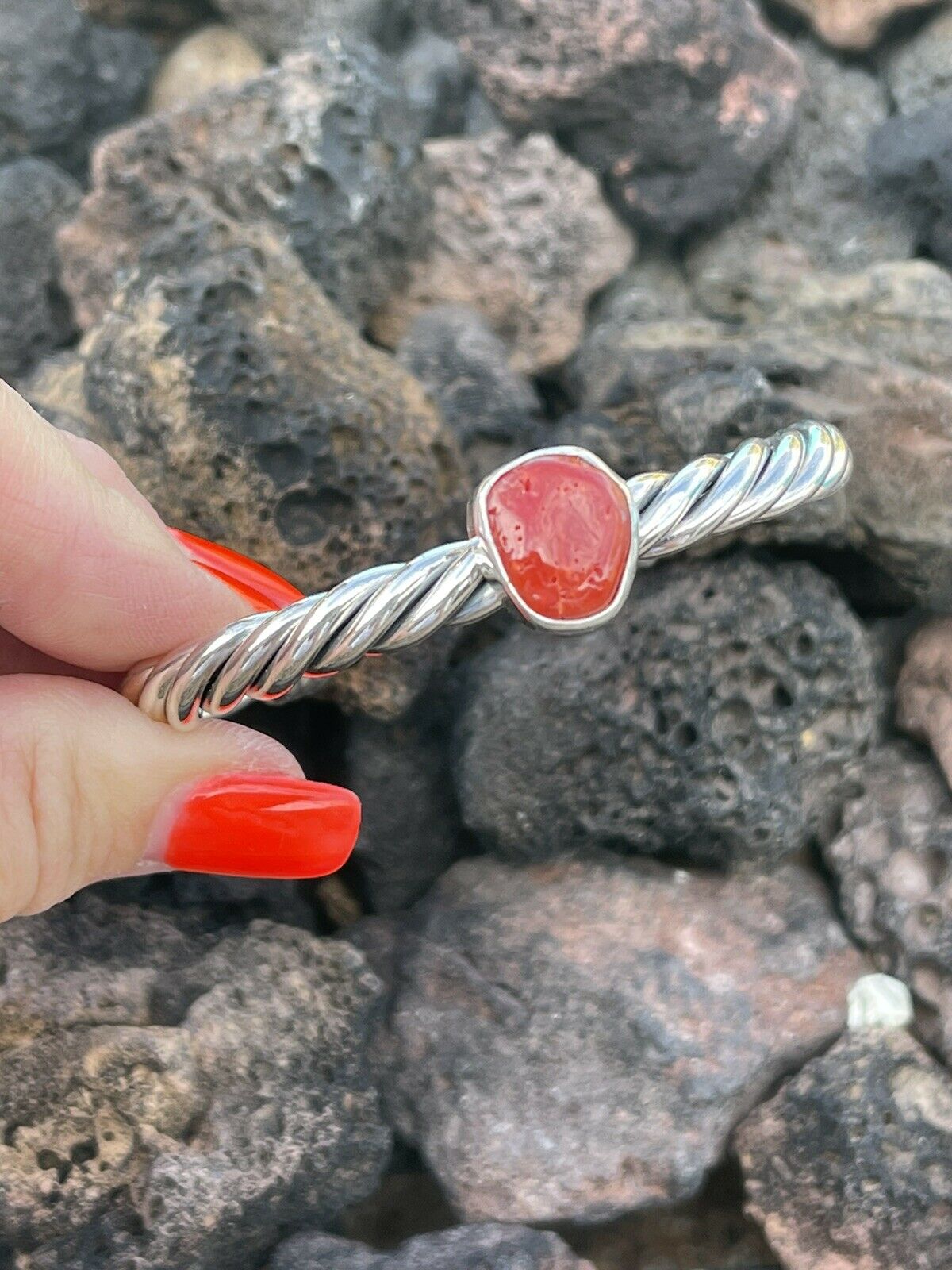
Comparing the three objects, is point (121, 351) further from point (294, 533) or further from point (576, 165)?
point (576, 165)

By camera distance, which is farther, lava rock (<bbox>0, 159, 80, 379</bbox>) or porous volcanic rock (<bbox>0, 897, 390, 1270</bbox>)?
lava rock (<bbox>0, 159, 80, 379</bbox>)

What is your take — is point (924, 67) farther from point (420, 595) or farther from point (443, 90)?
point (420, 595)

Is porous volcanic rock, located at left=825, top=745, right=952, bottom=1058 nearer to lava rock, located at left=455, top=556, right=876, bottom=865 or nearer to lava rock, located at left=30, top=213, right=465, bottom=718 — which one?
lava rock, located at left=455, top=556, right=876, bottom=865

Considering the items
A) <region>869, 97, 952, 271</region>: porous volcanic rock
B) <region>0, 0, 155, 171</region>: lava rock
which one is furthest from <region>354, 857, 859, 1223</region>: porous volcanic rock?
<region>0, 0, 155, 171</region>: lava rock

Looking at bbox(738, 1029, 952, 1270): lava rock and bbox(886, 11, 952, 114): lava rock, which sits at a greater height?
bbox(886, 11, 952, 114): lava rock

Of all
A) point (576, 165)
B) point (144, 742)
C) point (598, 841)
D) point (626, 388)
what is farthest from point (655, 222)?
point (144, 742)

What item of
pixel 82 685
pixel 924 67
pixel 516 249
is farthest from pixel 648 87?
pixel 82 685
